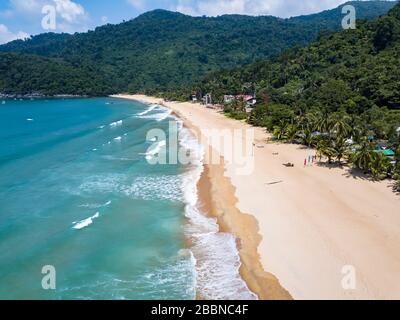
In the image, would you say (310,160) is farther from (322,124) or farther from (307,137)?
(307,137)

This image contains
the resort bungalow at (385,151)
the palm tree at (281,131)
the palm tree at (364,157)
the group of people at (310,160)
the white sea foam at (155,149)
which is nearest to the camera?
the palm tree at (364,157)

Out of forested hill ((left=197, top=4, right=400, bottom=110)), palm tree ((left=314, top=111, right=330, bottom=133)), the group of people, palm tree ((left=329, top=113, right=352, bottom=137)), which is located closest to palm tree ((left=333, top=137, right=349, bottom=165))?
palm tree ((left=329, top=113, right=352, bottom=137))

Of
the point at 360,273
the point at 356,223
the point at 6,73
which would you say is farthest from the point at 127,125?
the point at 6,73

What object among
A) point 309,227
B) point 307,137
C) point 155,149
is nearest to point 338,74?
point 307,137

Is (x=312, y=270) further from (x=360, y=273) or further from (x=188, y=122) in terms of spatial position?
(x=188, y=122)

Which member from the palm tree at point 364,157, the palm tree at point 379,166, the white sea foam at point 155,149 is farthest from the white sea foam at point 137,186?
the palm tree at point 379,166

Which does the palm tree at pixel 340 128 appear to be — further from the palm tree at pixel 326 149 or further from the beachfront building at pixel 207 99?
the beachfront building at pixel 207 99
